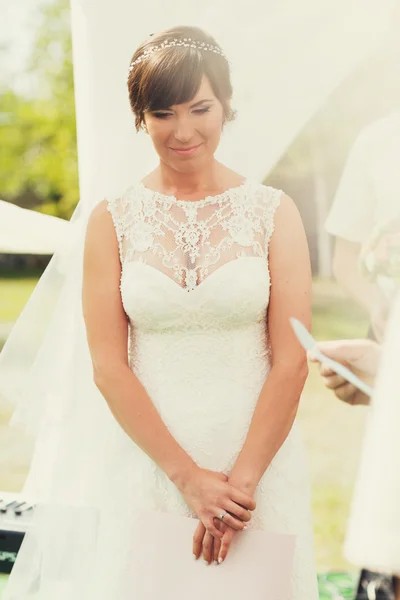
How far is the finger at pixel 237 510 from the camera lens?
1.75 meters

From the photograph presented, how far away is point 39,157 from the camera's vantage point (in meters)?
11.5

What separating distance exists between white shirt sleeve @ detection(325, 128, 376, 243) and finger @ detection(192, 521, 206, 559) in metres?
0.73

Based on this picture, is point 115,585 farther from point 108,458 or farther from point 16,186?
point 16,186

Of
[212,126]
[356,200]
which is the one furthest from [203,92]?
[356,200]

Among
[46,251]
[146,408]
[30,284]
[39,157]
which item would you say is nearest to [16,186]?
[39,157]

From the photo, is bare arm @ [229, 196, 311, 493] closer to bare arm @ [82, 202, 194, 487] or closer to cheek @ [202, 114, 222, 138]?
bare arm @ [82, 202, 194, 487]

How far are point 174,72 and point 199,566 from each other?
1.04 meters

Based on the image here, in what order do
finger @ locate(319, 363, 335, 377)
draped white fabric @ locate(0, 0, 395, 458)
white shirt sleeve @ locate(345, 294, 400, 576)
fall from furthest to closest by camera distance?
draped white fabric @ locate(0, 0, 395, 458), finger @ locate(319, 363, 335, 377), white shirt sleeve @ locate(345, 294, 400, 576)

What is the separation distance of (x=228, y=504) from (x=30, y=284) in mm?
10229

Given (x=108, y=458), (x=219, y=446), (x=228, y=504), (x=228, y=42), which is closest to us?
(x=228, y=504)

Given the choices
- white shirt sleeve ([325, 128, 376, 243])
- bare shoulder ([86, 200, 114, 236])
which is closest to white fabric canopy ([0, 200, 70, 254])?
bare shoulder ([86, 200, 114, 236])

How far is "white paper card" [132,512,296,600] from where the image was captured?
5.76ft

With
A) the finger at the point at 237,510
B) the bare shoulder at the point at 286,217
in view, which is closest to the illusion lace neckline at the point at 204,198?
the bare shoulder at the point at 286,217

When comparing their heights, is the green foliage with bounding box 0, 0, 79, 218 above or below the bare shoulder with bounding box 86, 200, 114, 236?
above
